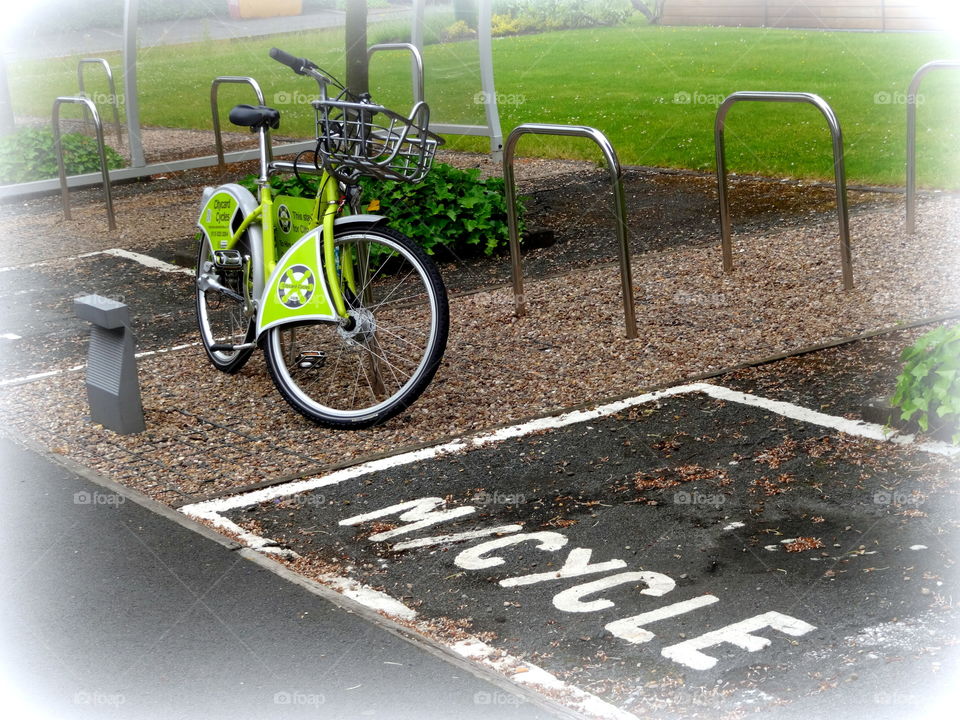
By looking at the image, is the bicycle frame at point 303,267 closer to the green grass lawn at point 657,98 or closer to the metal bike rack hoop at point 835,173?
the metal bike rack hoop at point 835,173

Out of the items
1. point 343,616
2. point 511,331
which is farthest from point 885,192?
point 343,616

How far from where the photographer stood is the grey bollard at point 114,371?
5.52 m

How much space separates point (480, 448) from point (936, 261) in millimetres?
3687

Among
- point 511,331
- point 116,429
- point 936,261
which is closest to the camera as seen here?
point 116,429

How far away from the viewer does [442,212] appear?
851 cm

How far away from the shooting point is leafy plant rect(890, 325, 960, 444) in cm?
462

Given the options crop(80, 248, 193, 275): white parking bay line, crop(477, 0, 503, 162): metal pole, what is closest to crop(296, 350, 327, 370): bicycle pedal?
crop(80, 248, 193, 275): white parking bay line

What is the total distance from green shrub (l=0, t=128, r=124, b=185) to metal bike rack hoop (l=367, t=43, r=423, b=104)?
3144mm

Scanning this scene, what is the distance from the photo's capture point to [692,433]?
5066 mm

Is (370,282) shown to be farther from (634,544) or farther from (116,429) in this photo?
(634,544)

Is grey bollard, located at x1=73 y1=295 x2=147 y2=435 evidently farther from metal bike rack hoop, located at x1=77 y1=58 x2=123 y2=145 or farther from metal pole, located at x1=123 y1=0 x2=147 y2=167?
metal bike rack hoop, located at x1=77 y1=58 x2=123 y2=145

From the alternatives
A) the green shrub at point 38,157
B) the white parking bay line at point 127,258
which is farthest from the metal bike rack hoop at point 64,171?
the green shrub at point 38,157

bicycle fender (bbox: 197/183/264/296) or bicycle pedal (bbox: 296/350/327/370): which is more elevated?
bicycle fender (bbox: 197/183/264/296)

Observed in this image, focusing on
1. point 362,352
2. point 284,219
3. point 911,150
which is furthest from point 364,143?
point 911,150
